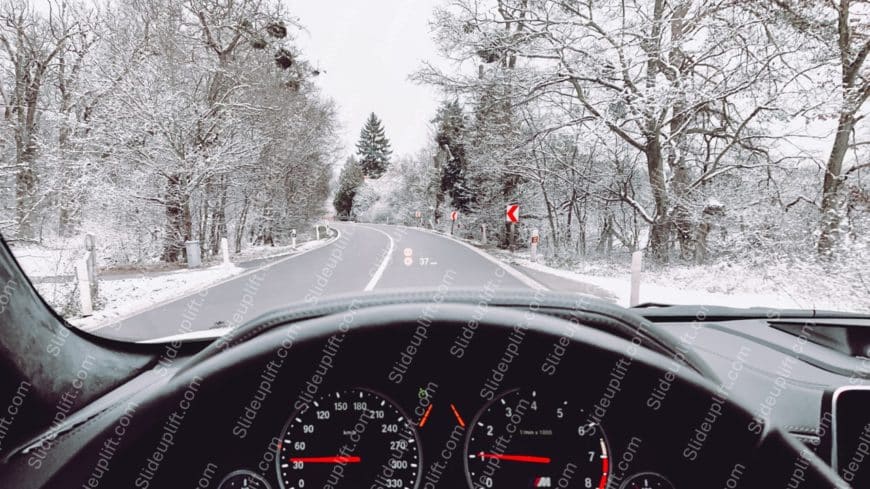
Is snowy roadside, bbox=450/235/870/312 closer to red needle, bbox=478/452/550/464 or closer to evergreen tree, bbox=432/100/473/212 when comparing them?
red needle, bbox=478/452/550/464

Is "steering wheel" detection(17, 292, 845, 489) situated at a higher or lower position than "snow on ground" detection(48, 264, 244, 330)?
higher

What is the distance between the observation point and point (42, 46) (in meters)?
2.52

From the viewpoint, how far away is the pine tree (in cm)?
5065

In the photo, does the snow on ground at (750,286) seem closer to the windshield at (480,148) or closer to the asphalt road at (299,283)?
the windshield at (480,148)

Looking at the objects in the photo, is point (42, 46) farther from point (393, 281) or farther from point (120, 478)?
point (393, 281)

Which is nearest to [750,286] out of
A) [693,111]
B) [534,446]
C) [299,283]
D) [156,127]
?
[693,111]

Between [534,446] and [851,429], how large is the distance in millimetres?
1425

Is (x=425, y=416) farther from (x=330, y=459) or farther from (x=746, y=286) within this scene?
(x=746, y=286)

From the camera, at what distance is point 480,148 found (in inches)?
675

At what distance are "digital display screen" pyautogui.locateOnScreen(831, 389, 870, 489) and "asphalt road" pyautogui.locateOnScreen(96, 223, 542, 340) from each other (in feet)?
5.94

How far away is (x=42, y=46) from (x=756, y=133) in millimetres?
12817

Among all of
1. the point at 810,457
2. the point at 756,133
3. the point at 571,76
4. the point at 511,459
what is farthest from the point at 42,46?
the point at 756,133

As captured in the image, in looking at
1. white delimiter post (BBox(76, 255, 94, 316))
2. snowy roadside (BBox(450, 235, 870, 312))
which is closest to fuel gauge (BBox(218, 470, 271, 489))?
white delimiter post (BBox(76, 255, 94, 316))

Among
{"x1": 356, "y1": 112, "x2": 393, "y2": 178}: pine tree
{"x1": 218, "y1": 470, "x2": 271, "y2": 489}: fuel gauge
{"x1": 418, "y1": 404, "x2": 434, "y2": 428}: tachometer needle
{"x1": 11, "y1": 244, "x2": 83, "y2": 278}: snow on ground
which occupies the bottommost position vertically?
{"x1": 218, "y1": 470, "x2": 271, "y2": 489}: fuel gauge
